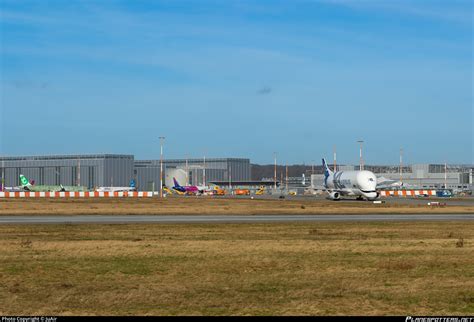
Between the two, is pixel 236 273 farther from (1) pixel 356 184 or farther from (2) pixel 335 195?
(2) pixel 335 195

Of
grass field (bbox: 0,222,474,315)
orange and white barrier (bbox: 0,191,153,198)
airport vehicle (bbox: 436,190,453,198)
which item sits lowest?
airport vehicle (bbox: 436,190,453,198)

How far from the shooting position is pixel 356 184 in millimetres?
107750

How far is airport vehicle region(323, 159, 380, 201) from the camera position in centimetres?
10575

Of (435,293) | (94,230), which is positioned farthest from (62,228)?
(435,293)

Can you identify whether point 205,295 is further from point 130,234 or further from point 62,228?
point 62,228

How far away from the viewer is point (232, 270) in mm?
22484

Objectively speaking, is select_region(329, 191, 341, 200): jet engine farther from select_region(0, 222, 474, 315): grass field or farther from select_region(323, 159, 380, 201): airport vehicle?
select_region(0, 222, 474, 315): grass field

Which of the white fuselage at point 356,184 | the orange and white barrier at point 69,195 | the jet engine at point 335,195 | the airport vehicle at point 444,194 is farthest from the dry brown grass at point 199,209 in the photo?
the airport vehicle at point 444,194

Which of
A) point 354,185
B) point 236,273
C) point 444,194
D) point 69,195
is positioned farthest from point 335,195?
point 236,273

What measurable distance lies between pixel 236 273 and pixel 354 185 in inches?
3492

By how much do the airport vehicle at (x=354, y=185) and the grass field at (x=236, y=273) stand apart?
68.6 m

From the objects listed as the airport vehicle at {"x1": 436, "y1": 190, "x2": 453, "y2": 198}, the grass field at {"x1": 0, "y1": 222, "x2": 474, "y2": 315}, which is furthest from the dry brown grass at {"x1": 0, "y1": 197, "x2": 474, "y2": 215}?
the airport vehicle at {"x1": 436, "y1": 190, "x2": 453, "y2": 198}

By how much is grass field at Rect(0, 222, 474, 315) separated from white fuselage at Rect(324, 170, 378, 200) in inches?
2698

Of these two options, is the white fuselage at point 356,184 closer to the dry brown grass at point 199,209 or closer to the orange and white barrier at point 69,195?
the dry brown grass at point 199,209
